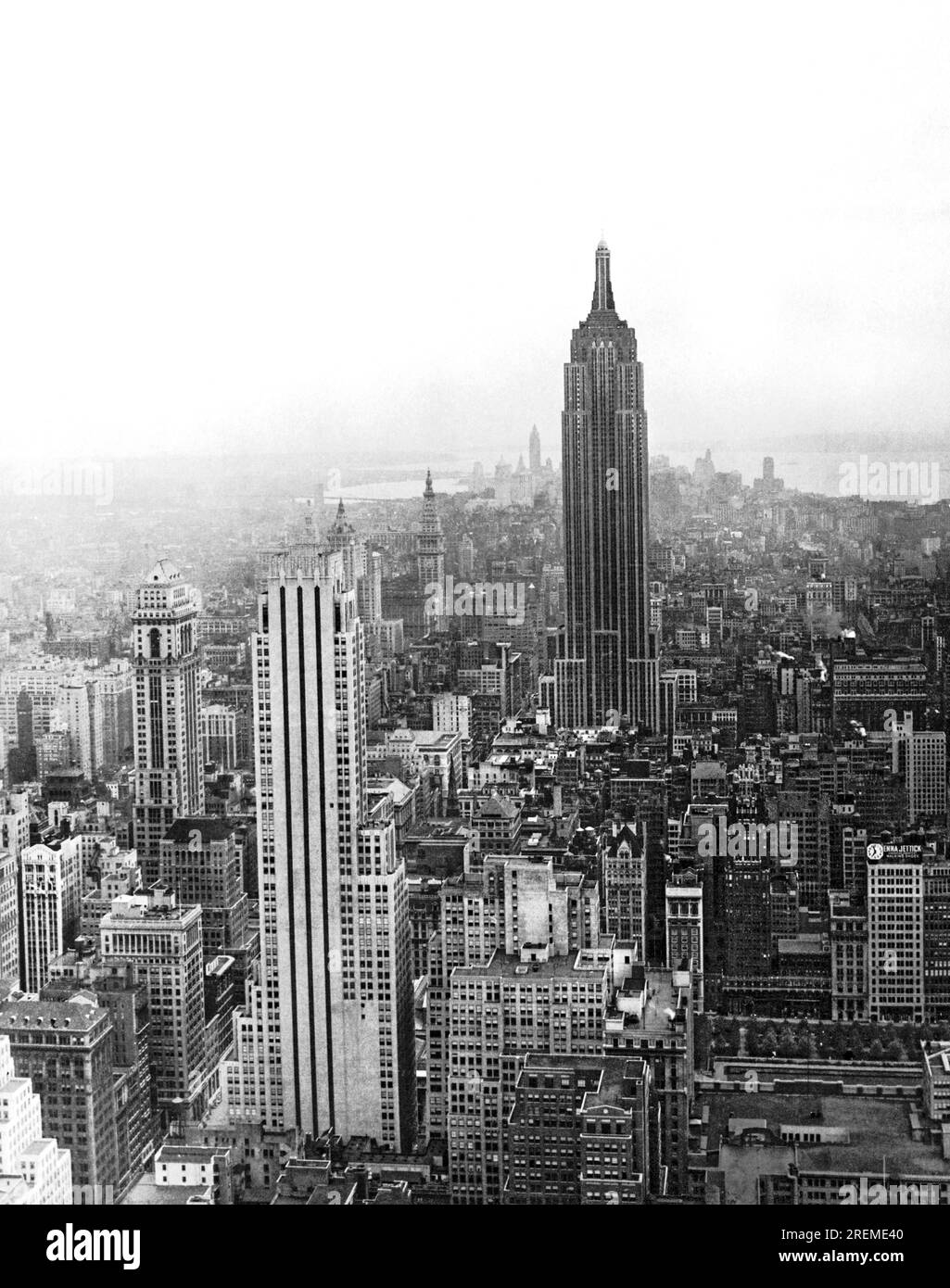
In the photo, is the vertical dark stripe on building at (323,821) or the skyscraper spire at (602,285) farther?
the vertical dark stripe on building at (323,821)

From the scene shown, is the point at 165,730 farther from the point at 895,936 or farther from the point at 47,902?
the point at 895,936

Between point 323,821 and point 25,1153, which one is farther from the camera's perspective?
point 323,821

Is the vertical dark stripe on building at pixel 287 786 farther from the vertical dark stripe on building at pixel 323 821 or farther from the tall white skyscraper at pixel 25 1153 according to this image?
the tall white skyscraper at pixel 25 1153

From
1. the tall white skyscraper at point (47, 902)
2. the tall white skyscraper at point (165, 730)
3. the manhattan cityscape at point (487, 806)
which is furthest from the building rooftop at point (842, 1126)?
the tall white skyscraper at point (165, 730)

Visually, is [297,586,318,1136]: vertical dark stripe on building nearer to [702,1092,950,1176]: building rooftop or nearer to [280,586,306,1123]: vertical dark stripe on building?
[280,586,306,1123]: vertical dark stripe on building

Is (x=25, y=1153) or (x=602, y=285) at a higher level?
(x=602, y=285)

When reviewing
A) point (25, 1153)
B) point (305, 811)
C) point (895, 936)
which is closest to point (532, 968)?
point (305, 811)

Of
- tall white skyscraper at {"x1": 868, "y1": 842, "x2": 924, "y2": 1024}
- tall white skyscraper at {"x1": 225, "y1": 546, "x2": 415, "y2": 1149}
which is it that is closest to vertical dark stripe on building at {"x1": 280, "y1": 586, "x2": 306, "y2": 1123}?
tall white skyscraper at {"x1": 225, "y1": 546, "x2": 415, "y2": 1149}
